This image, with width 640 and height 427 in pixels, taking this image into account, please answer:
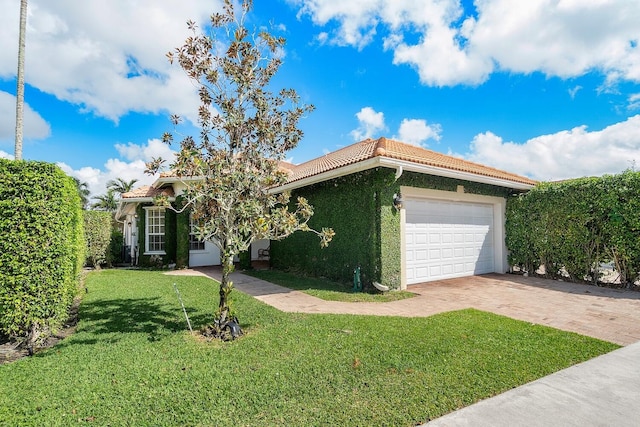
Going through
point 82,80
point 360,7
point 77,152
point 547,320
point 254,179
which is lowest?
point 547,320

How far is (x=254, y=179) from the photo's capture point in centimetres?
560

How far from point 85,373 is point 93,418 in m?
1.28

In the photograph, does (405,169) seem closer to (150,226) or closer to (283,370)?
(283,370)

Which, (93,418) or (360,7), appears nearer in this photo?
(93,418)

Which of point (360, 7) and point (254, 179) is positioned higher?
point (360, 7)

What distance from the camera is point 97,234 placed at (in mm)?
15273

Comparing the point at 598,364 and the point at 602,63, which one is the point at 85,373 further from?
the point at 602,63

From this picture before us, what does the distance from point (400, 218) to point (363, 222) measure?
1.12 metres

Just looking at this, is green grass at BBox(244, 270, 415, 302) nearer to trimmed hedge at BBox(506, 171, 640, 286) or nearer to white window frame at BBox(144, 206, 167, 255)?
trimmed hedge at BBox(506, 171, 640, 286)

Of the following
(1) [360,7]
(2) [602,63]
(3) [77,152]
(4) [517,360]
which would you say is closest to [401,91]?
(1) [360,7]

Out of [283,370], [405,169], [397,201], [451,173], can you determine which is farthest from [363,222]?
[283,370]

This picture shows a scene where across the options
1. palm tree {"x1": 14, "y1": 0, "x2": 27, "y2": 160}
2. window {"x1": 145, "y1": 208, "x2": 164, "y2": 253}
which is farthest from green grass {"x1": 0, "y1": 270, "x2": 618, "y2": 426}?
window {"x1": 145, "y1": 208, "x2": 164, "y2": 253}

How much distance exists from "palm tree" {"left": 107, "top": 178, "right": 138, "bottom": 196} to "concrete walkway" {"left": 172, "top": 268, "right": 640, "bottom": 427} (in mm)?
37549

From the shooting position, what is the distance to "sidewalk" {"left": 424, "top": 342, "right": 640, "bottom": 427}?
9.90ft
